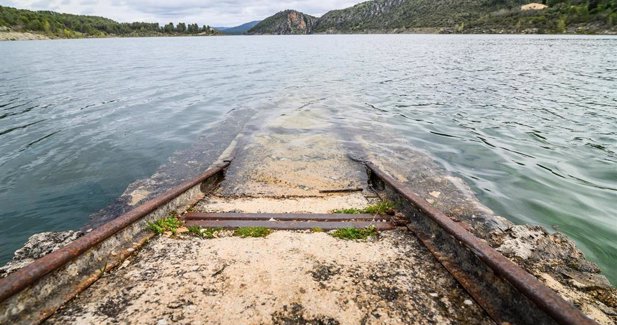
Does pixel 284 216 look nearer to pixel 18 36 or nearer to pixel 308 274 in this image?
pixel 308 274

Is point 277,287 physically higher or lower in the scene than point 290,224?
higher

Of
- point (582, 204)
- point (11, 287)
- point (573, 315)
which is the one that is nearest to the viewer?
point (573, 315)

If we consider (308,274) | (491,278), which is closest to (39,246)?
(308,274)

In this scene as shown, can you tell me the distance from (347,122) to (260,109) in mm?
4566

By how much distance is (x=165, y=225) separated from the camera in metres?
4.59

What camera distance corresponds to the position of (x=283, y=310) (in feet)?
9.91

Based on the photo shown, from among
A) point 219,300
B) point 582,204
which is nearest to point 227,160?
point 219,300

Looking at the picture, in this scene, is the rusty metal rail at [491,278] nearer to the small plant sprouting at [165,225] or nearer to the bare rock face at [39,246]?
the small plant sprouting at [165,225]

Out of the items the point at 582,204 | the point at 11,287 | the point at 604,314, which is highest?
the point at 11,287

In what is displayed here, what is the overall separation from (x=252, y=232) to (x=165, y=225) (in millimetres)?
1235

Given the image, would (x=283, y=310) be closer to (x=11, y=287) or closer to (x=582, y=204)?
(x=11, y=287)

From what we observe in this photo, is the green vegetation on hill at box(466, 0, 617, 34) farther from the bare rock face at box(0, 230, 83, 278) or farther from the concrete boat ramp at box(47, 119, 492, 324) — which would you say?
the bare rock face at box(0, 230, 83, 278)

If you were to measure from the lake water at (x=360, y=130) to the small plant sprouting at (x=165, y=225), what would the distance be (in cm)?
237

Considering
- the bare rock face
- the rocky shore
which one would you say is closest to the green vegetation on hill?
the bare rock face
